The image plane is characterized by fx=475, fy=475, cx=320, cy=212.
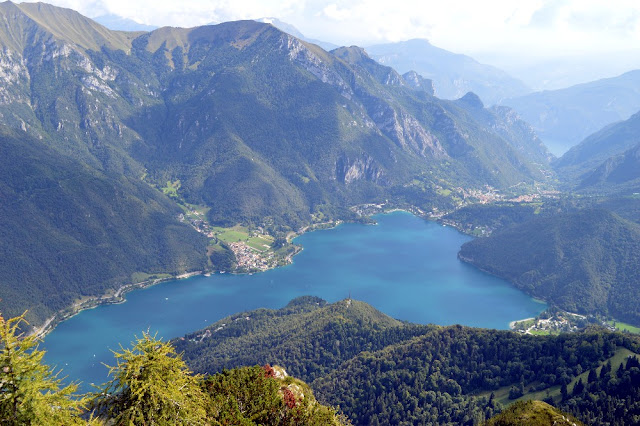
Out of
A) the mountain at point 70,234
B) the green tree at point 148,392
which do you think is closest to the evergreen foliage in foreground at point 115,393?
the green tree at point 148,392

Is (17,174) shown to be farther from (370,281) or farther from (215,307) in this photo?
(370,281)

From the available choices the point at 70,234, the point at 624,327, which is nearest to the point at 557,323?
the point at 624,327

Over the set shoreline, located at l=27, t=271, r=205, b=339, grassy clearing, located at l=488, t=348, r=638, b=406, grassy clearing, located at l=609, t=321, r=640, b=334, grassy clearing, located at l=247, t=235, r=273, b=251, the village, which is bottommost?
grassy clearing, located at l=609, t=321, r=640, b=334

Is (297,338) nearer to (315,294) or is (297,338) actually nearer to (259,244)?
(315,294)

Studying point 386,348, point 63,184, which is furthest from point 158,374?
point 63,184

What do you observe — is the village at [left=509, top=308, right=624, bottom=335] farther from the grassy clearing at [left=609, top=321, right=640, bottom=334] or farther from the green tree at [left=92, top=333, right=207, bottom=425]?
the green tree at [left=92, top=333, right=207, bottom=425]

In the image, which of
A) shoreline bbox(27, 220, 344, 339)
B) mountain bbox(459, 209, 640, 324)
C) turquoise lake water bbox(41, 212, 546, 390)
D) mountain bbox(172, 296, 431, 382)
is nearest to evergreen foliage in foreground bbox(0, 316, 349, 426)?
mountain bbox(172, 296, 431, 382)

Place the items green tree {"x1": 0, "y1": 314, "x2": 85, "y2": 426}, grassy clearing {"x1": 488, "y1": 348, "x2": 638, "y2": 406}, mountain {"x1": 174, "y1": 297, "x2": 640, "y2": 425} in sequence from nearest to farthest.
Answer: green tree {"x1": 0, "y1": 314, "x2": 85, "y2": 426}
grassy clearing {"x1": 488, "y1": 348, "x2": 638, "y2": 406}
mountain {"x1": 174, "y1": 297, "x2": 640, "y2": 425}
